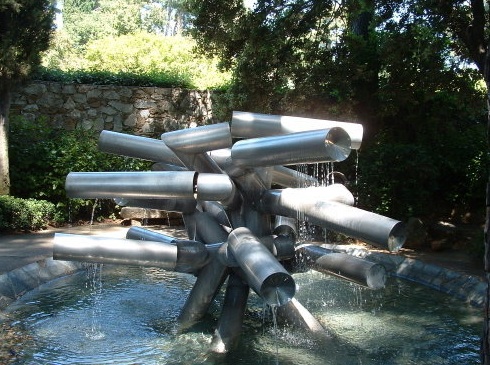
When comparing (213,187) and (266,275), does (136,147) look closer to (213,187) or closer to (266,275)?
(213,187)

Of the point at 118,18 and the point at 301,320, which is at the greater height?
the point at 118,18

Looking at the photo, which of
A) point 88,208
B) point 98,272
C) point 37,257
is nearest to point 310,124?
point 98,272

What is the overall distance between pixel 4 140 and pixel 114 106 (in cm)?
327

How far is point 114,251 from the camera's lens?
13.8 ft

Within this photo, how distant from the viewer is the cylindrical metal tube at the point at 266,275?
11.4 feet

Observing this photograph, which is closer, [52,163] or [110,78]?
[52,163]

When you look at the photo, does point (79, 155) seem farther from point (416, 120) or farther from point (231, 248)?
point (231, 248)

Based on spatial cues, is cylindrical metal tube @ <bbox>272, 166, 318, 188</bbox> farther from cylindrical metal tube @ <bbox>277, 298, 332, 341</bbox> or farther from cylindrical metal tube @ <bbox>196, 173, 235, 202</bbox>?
cylindrical metal tube @ <bbox>277, 298, 332, 341</bbox>

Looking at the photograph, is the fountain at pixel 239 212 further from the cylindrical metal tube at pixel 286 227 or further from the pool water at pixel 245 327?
the pool water at pixel 245 327

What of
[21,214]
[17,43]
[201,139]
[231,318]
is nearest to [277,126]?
[201,139]

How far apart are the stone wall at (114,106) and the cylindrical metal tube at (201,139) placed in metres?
8.75

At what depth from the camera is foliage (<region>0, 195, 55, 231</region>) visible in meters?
9.49

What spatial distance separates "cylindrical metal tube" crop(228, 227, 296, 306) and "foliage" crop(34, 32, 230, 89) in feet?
33.9

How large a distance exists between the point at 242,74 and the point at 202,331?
22.2 feet
